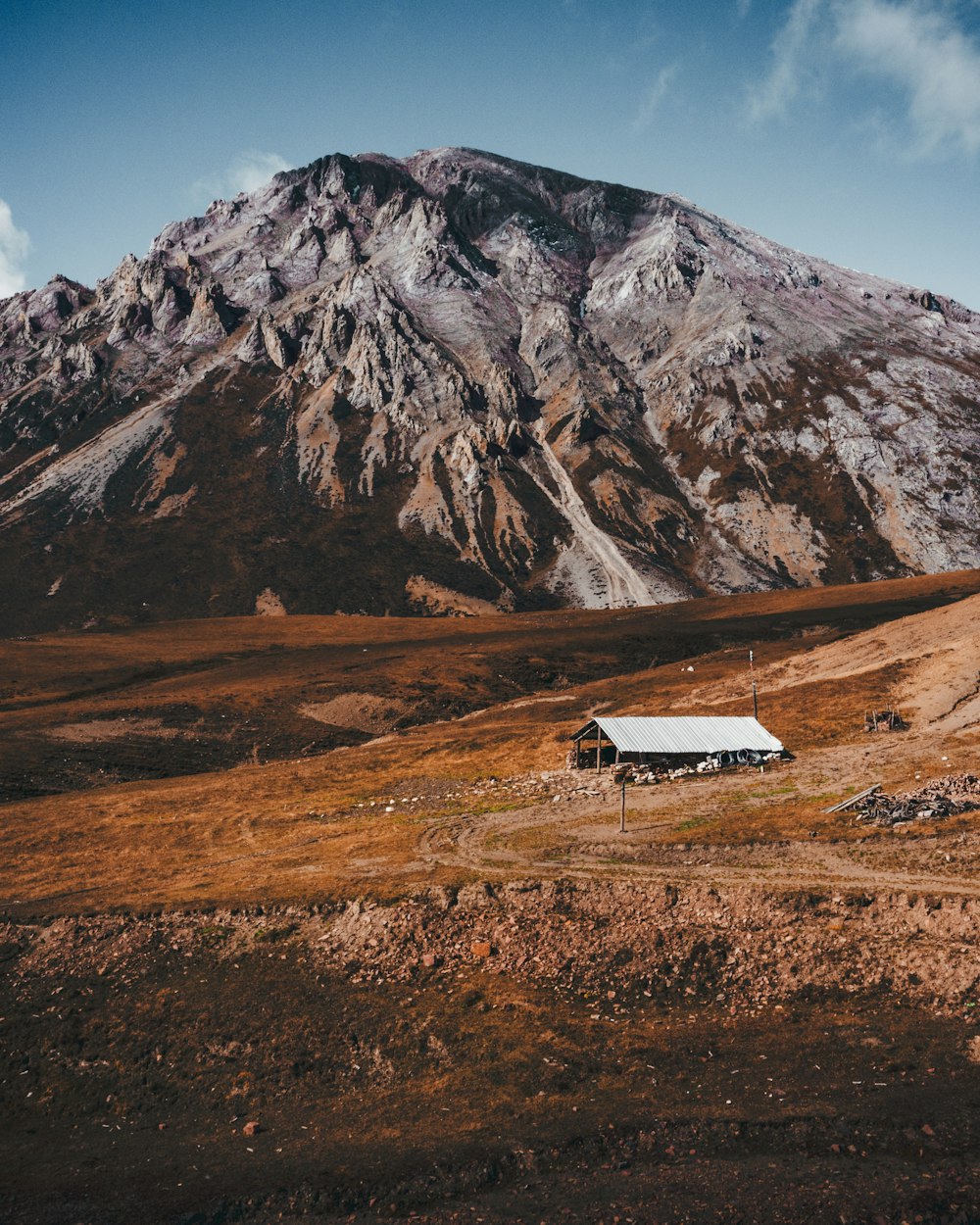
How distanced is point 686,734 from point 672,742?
238 cm

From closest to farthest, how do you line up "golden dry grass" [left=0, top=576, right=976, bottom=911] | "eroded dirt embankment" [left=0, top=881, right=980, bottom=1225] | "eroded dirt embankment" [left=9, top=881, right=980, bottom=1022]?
"eroded dirt embankment" [left=0, top=881, right=980, bottom=1225], "eroded dirt embankment" [left=9, top=881, right=980, bottom=1022], "golden dry grass" [left=0, top=576, right=976, bottom=911]

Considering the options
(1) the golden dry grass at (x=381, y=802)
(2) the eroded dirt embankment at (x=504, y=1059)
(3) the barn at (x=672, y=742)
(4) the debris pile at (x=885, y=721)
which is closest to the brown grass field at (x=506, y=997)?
(2) the eroded dirt embankment at (x=504, y=1059)

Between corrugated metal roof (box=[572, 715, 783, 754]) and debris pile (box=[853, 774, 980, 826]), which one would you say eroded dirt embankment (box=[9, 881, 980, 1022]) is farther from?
corrugated metal roof (box=[572, 715, 783, 754])

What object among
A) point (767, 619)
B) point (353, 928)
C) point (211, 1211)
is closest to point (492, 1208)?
point (211, 1211)

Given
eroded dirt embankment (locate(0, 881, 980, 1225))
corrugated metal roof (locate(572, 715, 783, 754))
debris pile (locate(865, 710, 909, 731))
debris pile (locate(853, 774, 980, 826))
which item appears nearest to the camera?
eroded dirt embankment (locate(0, 881, 980, 1225))

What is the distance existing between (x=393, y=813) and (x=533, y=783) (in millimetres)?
12131

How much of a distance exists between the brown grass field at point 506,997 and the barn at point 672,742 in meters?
3.39

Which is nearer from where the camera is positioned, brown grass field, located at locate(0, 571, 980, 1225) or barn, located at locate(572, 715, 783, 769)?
brown grass field, located at locate(0, 571, 980, 1225)

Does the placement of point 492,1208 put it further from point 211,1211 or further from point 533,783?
point 533,783

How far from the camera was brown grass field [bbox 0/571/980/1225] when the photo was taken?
23422mm

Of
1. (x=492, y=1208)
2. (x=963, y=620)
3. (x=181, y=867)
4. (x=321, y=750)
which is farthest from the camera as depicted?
(x=321, y=750)

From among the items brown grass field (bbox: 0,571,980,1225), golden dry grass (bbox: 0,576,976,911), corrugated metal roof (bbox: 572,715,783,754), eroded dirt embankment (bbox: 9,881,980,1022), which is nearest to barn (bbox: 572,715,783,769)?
corrugated metal roof (bbox: 572,715,783,754)

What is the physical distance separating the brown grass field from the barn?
3.39 m

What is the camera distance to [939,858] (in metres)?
41.7
